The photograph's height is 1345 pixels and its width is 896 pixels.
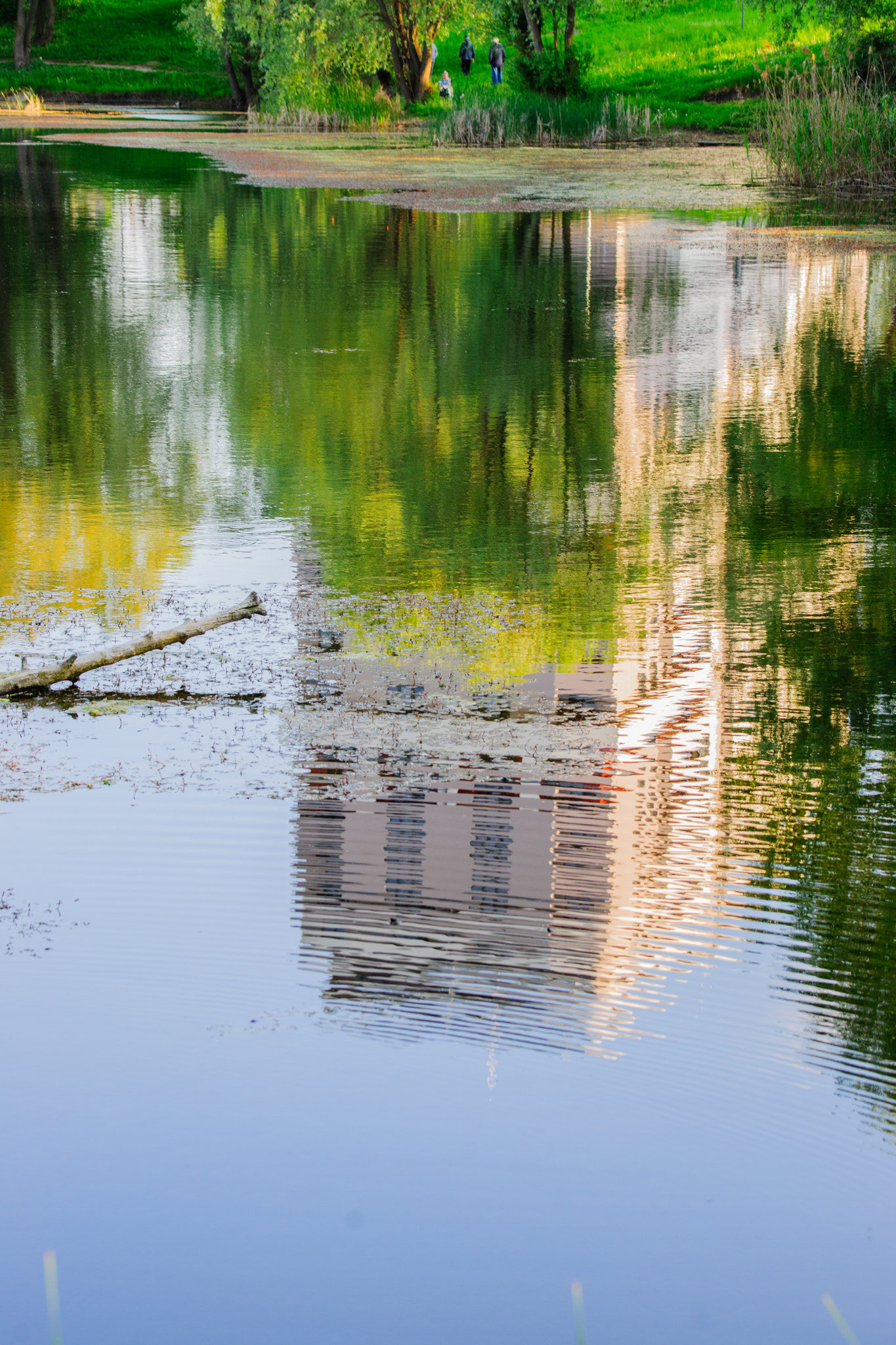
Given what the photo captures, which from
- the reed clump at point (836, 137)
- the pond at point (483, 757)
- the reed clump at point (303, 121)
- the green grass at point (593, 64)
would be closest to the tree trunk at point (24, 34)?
the green grass at point (593, 64)

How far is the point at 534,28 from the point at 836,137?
1629 centimetres

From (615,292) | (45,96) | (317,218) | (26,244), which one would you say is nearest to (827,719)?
(615,292)

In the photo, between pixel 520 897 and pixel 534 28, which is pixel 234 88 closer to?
pixel 534 28

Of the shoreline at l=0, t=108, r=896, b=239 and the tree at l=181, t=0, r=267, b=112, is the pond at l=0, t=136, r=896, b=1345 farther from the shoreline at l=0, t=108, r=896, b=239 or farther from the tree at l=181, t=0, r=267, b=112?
the tree at l=181, t=0, r=267, b=112

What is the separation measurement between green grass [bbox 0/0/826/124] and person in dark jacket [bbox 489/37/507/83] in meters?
0.38

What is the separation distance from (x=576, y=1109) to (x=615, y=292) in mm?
11379

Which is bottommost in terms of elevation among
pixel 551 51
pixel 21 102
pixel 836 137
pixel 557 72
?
pixel 836 137

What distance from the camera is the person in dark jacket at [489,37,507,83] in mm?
38375

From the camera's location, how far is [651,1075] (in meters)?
3.19

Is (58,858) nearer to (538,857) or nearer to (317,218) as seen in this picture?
(538,857)

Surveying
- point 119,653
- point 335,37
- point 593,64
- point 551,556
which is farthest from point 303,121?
point 119,653

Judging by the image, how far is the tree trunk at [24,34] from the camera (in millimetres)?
52438

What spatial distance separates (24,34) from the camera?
173 feet

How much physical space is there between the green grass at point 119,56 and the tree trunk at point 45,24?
0.37m
